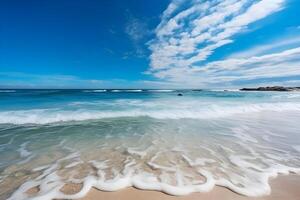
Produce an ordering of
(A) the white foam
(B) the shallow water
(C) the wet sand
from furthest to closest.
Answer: (A) the white foam
(B) the shallow water
(C) the wet sand

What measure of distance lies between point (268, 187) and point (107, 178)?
Result: 2.82 metres

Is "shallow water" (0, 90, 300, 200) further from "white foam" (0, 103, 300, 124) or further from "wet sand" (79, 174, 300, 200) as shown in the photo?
"white foam" (0, 103, 300, 124)

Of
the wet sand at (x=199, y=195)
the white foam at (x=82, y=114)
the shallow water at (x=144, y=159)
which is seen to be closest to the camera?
the wet sand at (x=199, y=195)

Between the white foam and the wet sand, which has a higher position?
the white foam

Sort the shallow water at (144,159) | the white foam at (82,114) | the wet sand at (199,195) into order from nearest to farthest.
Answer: the wet sand at (199,195) → the shallow water at (144,159) → the white foam at (82,114)

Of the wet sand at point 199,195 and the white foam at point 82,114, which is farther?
the white foam at point 82,114

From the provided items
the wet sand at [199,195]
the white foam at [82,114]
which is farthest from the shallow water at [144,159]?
the white foam at [82,114]

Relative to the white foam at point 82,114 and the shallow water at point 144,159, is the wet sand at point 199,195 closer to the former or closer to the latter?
the shallow water at point 144,159

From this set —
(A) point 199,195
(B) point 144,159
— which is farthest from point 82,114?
(A) point 199,195

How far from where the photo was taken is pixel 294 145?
16.3 ft

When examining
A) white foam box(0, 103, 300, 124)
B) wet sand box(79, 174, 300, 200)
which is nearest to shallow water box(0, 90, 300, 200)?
wet sand box(79, 174, 300, 200)

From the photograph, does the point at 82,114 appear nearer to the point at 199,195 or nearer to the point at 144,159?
the point at 144,159

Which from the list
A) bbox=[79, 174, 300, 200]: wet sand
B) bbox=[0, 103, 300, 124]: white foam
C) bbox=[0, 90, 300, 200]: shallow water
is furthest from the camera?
bbox=[0, 103, 300, 124]: white foam

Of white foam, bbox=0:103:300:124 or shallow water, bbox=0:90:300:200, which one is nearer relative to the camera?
shallow water, bbox=0:90:300:200
